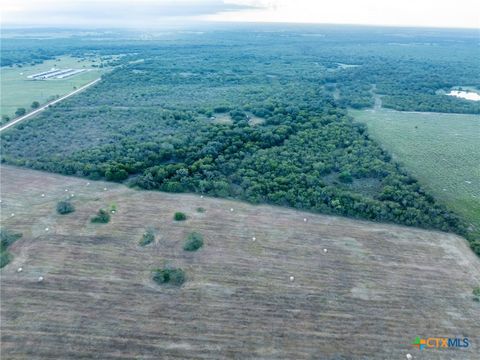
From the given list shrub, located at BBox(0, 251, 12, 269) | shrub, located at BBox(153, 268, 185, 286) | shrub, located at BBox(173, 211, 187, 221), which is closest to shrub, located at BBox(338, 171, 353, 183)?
shrub, located at BBox(173, 211, 187, 221)

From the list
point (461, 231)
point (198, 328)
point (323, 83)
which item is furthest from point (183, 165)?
point (323, 83)

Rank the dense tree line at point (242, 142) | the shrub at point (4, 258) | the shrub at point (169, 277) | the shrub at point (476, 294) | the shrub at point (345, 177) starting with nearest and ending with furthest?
the shrub at point (476, 294), the shrub at point (169, 277), the shrub at point (4, 258), the dense tree line at point (242, 142), the shrub at point (345, 177)

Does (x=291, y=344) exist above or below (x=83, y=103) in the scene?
below

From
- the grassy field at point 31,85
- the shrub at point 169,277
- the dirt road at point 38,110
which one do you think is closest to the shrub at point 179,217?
the shrub at point 169,277

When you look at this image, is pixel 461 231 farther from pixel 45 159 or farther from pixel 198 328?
pixel 45 159

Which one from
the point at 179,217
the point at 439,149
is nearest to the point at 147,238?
the point at 179,217

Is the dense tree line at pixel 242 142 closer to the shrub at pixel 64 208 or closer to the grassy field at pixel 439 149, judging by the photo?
the grassy field at pixel 439 149
